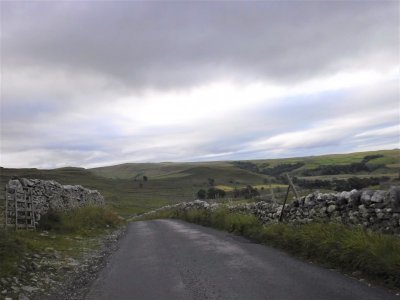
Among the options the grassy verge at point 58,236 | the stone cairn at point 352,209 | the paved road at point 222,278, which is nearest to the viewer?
the paved road at point 222,278

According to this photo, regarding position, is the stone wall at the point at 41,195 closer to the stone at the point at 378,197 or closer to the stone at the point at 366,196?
the stone at the point at 366,196

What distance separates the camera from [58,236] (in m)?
19.4

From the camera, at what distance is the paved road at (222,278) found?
8016mm

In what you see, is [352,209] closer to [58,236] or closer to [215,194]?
[58,236]

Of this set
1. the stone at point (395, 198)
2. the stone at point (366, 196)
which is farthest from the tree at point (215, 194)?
the stone at point (395, 198)

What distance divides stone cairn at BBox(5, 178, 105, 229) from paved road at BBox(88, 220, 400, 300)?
700 centimetres

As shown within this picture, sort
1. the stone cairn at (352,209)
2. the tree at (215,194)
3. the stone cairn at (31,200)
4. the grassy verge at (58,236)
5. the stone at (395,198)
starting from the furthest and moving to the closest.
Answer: the tree at (215,194)
the stone cairn at (31,200)
the grassy verge at (58,236)
the stone cairn at (352,209)
the stone at (395,198)

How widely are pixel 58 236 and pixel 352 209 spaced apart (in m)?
13.9

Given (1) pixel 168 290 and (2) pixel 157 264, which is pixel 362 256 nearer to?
(1) pixel 168 290

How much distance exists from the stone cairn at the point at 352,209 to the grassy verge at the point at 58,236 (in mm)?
8588

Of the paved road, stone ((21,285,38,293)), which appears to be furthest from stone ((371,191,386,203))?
stone ((21,285,38,293))

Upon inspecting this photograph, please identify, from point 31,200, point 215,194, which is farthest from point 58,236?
point 215,194

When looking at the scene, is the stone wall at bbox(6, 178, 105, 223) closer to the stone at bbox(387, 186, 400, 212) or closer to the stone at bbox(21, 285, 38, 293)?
the stone at bbox(21, 285, 38, 293)

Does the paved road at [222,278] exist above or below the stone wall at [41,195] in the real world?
below
